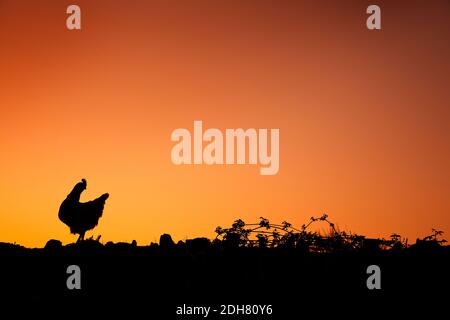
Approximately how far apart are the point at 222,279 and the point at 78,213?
8.35 metres

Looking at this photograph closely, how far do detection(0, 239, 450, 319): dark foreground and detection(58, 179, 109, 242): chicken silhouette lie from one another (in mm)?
5004

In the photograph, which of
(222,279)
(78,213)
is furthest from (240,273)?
(78,213)

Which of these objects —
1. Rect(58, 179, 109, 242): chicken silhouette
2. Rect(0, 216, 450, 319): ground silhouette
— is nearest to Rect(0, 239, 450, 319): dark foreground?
Rect(0, 216, 450, 319): ground silhouette

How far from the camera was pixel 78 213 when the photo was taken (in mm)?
16781

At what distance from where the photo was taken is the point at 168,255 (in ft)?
35.7

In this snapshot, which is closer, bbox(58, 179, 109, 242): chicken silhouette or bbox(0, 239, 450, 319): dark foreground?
bbox(0, 239, 450, 319): dark foreground

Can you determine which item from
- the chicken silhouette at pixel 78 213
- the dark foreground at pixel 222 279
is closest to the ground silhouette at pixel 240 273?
the dark foreground at pixel 222 279

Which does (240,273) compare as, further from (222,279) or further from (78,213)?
(78,213)

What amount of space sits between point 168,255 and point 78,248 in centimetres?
231

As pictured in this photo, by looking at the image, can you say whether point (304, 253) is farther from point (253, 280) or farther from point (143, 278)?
point (143, 278)

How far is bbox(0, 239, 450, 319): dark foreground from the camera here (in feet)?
30.1

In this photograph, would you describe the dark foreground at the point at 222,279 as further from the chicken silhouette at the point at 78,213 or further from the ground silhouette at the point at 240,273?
the chicken silhouette at the point at 78,213

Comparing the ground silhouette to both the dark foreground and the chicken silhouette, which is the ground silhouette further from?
the chicken silhouette
